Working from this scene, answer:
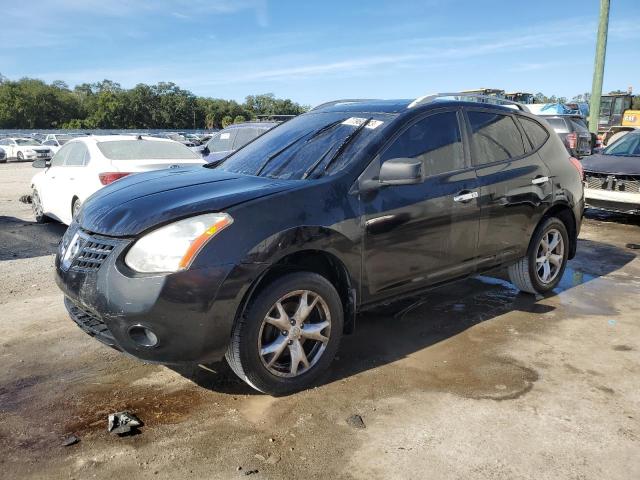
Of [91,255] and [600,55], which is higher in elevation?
[600,55]

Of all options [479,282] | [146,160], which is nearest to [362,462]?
[479,282]

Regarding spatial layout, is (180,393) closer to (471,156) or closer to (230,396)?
(230,396)

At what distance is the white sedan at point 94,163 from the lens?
7.41m

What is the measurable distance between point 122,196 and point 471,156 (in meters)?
2.66

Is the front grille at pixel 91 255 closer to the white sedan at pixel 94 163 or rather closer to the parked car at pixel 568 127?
the white sedan at pixel 94 163

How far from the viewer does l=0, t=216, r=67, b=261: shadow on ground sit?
7348 mm

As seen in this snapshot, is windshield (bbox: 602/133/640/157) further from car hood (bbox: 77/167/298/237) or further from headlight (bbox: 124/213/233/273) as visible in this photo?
headlight (bbox: 124/213/233/273)

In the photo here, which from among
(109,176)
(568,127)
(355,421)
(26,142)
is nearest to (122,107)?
(26,142)

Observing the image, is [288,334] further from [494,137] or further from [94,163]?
[94,163]

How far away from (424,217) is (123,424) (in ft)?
7.79

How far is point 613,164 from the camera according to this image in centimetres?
921

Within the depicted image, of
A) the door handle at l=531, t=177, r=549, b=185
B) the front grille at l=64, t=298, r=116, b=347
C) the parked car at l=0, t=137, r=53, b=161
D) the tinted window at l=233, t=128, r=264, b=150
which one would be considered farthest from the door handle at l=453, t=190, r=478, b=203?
the parked car at l=0, t=137, r=53, b=161

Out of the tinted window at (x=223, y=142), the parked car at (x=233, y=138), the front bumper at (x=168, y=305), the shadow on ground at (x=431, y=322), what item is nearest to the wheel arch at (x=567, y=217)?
the shadow on ground at (x=431, y=322)

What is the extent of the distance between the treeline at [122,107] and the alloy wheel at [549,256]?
88127 mm
